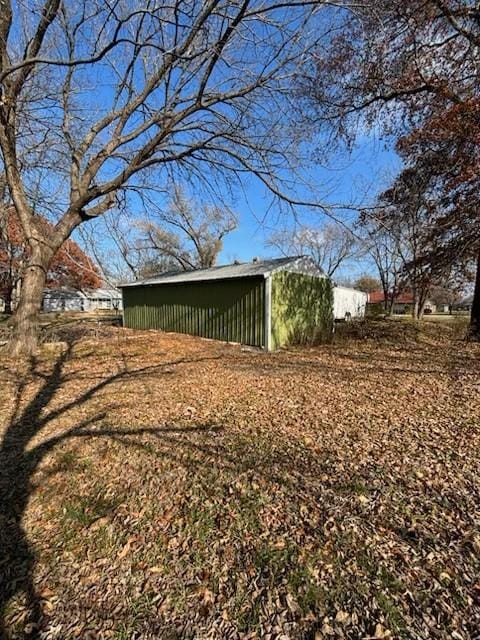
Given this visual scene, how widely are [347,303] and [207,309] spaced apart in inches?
752

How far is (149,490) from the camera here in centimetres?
274

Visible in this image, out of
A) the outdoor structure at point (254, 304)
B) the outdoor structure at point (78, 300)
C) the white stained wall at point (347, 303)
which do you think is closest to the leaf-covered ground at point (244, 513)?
the outdoor structure at point (254, 304)

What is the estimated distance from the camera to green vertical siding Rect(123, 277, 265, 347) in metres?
9.56

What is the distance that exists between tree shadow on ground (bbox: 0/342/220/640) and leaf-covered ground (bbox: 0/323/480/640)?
17 millimetres

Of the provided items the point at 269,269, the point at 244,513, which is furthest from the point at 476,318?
the point at 244,513

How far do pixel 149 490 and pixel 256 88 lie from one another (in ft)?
26.2

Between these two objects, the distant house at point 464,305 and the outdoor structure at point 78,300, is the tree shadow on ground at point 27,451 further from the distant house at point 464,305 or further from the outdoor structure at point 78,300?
the distant house at point 464,305

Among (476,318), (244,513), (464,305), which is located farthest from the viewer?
(464,305)

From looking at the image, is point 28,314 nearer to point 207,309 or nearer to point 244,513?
point 207,309

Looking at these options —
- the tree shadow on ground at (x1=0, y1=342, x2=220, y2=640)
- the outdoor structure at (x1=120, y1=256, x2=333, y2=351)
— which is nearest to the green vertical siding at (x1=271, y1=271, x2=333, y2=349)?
the outdoor structure at (x1=120, y1=256, x2=333, y2=351)

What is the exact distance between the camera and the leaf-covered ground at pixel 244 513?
66.9 inches

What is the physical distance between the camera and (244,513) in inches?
95.3

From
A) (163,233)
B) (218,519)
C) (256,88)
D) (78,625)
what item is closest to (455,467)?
(218,519)

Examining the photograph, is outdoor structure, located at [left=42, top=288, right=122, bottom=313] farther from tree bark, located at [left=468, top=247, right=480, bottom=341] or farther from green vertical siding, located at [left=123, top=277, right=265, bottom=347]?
tree bark, located at [left=468, top=247, right=480, bottom=341]
